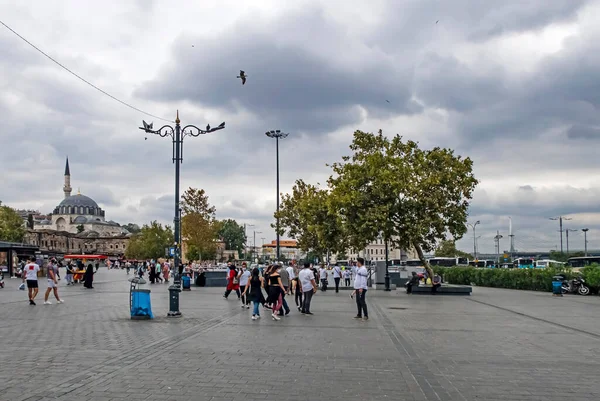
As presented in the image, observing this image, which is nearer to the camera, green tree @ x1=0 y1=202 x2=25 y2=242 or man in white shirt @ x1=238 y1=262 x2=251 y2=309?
man in white shirt @ x1=238 y1=262 x2=251 y2=309

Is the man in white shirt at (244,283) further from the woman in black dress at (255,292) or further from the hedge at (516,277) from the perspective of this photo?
the hedge at (516,277)

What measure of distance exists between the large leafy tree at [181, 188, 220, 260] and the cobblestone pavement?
44360mm

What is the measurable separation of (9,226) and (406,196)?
8000cm

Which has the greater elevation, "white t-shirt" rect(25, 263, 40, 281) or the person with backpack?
"white t-shirt" rect(25, 263, 40, 281)

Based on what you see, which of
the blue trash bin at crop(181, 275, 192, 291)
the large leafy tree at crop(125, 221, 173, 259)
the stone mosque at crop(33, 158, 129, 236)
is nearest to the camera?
the blue trash bin at crop(181, 275, 192, 291)

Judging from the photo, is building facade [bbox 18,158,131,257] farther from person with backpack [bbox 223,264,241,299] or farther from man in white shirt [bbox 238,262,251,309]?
man in white shirt [bbox 238,262,251,309]

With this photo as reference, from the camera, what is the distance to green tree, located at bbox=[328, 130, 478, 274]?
1174 inches

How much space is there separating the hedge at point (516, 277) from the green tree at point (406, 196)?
648cm

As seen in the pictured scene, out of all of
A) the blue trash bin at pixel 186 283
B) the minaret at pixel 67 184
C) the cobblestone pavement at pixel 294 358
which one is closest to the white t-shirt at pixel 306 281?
the cobblestone pavement at pixel 294 358

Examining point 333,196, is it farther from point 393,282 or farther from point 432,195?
point 393,282

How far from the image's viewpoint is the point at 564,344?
11711 millimetres

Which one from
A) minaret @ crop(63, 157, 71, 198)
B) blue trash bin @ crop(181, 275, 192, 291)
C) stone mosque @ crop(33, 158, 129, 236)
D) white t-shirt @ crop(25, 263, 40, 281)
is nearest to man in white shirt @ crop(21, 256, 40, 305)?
white t-shirt @ crop(25, 263, 40, 281)

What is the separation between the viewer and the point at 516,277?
3606 cm

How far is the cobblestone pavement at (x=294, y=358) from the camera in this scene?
728 cm
